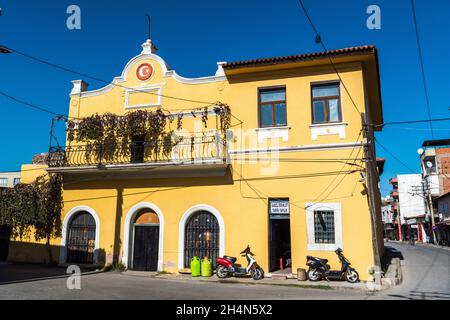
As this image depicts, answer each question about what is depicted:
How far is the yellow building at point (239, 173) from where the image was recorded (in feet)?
48.0

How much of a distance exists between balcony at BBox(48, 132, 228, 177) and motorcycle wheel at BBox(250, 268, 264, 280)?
13.8ft

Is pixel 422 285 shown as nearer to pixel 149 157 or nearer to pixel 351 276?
A: pixel 351 276

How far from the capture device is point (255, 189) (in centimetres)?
1563

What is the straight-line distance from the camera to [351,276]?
44.0 feet

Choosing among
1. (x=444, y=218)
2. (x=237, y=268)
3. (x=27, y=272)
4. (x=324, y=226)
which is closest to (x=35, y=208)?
(x=27, y=272)

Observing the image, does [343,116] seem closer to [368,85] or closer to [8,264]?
[368,85]

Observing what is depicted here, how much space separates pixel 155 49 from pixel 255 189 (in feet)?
29.0

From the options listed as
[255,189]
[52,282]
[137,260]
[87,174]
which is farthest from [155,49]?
[52,282]

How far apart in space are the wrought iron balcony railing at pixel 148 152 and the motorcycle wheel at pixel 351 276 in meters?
6.26

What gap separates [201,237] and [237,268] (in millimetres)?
2256

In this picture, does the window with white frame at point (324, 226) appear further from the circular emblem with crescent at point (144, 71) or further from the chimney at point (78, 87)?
the chimney at point (78, 87)

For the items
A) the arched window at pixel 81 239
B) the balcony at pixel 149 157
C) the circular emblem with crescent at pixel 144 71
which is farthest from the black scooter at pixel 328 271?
the circular emblem with crescent at pixel 144 71

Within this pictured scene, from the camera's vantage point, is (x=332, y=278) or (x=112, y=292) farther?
(x=332, y=278)
